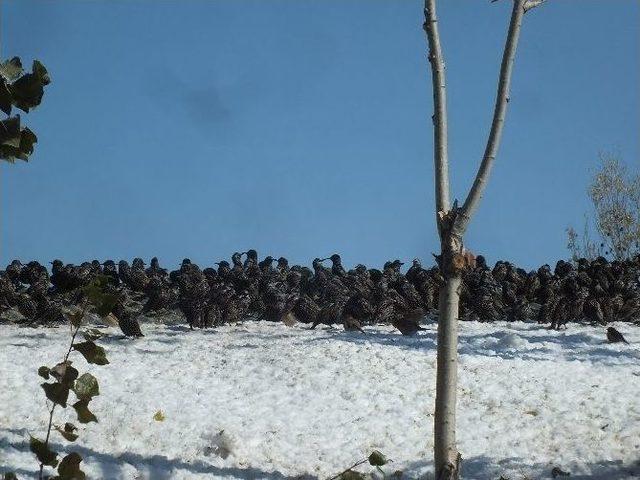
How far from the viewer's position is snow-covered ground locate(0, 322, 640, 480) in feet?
27.3

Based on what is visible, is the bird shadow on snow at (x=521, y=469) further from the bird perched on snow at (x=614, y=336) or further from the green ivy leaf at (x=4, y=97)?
the green ivy leaf at (x=4, y=97)

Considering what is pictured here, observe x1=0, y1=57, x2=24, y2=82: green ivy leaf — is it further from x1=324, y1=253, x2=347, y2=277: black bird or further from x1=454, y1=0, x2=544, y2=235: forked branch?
x1=324, y1=253, x2=347, y2=277: black bird

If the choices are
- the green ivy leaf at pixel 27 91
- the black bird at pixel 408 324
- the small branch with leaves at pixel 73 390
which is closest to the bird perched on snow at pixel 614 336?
the black bird at pixel 408 324

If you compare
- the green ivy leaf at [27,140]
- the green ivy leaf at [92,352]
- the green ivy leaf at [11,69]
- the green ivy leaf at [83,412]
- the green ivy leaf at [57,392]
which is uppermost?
the green ivy leaf at [11,69]

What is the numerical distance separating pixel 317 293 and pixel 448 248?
8979 millimetres

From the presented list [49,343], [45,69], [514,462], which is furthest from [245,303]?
[45,69]

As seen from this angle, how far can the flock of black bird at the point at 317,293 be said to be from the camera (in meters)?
14.0

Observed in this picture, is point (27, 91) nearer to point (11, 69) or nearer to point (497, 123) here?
point (11, 69)

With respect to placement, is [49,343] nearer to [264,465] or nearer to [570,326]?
[264,465]

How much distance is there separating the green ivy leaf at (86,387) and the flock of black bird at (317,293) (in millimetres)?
6981

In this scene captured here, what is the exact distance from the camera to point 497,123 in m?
7.51

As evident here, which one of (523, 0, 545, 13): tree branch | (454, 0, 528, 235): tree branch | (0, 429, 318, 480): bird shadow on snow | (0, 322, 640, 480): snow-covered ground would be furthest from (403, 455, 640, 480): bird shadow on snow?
(523, 0, 545, 13): tree branch

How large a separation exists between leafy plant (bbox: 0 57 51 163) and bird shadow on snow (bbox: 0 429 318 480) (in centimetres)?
343

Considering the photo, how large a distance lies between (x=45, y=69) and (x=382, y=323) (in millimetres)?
9495
